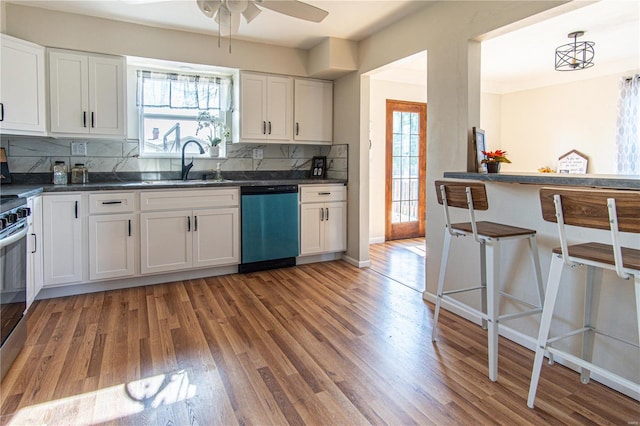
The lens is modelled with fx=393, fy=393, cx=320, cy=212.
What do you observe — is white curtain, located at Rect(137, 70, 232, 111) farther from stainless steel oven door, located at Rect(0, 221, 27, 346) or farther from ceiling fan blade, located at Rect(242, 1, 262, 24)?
stainless steel oven door, located at Rect(0, 221, 27, 346)

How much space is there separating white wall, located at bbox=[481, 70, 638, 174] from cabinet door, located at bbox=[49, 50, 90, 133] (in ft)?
19.2

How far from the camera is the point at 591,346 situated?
199cm

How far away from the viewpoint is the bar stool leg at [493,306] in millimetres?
2051

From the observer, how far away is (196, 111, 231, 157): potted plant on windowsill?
432cm

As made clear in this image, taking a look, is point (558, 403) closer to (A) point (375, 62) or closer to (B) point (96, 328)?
(B) point (96, 328)

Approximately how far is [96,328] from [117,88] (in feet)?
7.10

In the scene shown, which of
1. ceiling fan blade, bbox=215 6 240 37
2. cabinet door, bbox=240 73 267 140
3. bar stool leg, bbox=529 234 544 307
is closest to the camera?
bar stool leg, bbox=529 234 544 307

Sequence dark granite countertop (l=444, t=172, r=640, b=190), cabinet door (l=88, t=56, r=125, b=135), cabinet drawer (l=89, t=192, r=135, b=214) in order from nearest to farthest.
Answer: dark granite countertop (l=444, t=172, r=640, b=190) → cabinet drawer (l=89, t=192, r=135, b=214) → cabinet door (l=88, t=56, r=125, b=135)

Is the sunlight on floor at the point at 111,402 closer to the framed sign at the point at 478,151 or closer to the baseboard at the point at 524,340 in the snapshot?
the baseboard at the point at 524,340

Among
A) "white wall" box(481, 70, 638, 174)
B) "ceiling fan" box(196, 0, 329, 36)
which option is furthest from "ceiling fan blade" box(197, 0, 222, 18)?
"white wall" box(481, 70, 638, 174)

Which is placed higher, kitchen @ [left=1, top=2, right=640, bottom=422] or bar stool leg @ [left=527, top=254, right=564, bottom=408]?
kitchen @ [left=1, top=2, right=640, bottom=422]

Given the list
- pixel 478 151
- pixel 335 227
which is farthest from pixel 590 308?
pixel 335 227

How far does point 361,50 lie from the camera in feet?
13.5

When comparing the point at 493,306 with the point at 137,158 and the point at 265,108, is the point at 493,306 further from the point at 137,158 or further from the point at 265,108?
the point at 137,158
